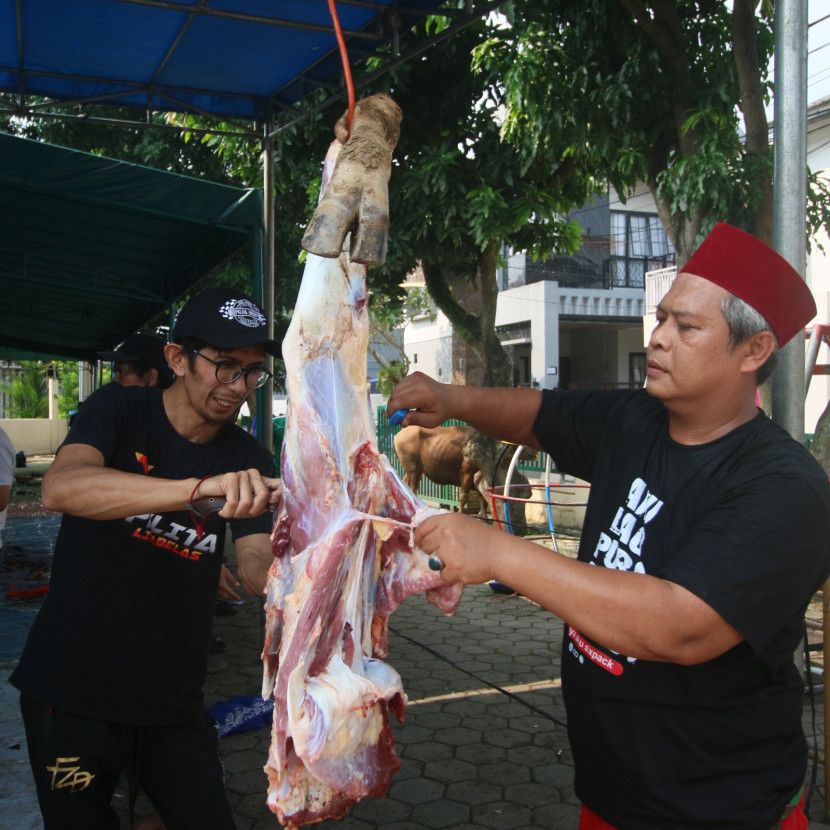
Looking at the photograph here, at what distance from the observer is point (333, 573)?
6.04 ft

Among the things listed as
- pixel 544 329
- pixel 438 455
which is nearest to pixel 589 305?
pixel 544 329

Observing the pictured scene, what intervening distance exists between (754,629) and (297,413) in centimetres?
116

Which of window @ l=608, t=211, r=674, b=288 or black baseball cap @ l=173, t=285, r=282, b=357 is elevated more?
window @ l=608, t=211, r=674, b=288

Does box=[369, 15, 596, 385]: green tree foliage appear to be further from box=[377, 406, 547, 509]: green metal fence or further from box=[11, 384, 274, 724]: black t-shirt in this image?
box=[11, 384, 274, 724]: black t-shirt

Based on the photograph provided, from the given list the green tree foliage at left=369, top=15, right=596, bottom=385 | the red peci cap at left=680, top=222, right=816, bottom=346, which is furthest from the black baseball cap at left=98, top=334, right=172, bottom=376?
the red peci cap at left=680, top=222, right=816, bottom=346

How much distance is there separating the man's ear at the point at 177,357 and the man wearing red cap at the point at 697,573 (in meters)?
0.97

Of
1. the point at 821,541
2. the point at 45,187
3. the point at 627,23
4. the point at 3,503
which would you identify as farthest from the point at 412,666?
the point at 627,23

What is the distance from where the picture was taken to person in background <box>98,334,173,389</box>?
5.62 meters

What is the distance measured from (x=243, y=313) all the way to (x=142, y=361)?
3703mm

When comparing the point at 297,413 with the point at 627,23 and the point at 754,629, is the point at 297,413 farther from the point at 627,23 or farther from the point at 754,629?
the point at 627,23

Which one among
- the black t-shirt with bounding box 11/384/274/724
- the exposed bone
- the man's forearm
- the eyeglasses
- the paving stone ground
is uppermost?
the exposed bone

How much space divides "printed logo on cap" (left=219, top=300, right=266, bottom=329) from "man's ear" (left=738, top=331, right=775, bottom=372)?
4.19ft

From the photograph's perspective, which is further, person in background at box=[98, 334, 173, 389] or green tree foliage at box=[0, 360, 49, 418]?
green tree foliage at box=[0, 360, 49, 418]

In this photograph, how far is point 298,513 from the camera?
1.99 m
